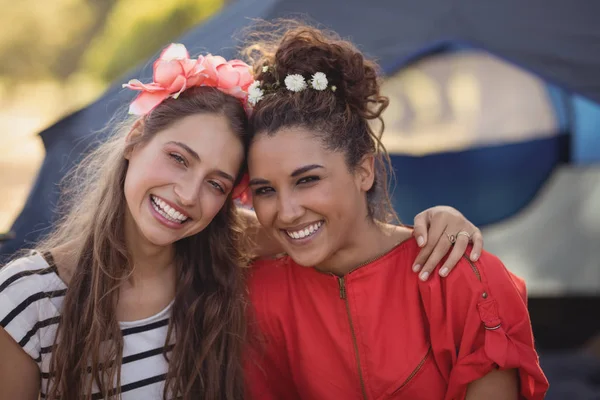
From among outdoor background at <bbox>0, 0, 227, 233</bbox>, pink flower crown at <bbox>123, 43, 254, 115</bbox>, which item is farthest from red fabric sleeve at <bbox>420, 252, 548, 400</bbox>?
outdoor background at <bbox>0, 0, 227, 233</bbox>

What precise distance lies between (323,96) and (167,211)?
492 millimetres

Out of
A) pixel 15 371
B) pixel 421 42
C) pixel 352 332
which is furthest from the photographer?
pixel 421 42

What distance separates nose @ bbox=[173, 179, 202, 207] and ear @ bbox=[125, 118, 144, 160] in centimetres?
19

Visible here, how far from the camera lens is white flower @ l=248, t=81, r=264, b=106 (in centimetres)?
180

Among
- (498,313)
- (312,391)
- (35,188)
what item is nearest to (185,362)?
(312,391)

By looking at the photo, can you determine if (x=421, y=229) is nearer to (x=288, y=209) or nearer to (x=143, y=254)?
(x=288, y=209)

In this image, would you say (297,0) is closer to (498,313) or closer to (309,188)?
(309,188)

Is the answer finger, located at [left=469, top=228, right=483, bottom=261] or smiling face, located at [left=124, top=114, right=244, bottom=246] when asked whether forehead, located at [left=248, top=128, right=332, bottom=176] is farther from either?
finger, located at [left=469, top=228, right=483, bottom=261]

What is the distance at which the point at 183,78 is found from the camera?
176 cm

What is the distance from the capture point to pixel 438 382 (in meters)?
1.78

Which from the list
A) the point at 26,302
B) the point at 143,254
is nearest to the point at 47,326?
the point at 26,302

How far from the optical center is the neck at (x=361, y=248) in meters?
1.86

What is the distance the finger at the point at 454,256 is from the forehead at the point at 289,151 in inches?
15.0

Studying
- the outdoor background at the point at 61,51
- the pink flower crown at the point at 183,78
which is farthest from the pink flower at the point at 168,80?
the outdoor background at the point at 61,51
